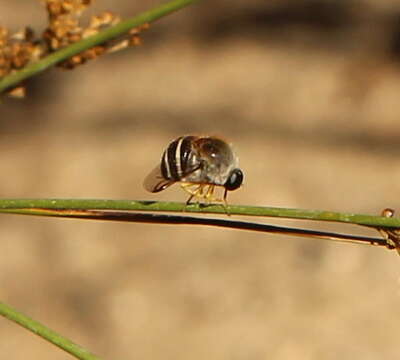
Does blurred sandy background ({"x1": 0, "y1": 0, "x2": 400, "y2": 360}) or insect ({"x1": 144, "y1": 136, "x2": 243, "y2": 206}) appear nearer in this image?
insect ({"x1": 144, "y1": 136, "x2": 243, "y2": 206})

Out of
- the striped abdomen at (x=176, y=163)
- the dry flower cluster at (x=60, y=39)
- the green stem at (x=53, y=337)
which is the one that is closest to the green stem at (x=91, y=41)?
the dry flower cluster at (x=60, y=39)

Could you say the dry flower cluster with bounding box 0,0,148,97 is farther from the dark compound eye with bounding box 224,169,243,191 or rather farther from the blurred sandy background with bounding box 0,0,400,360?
the blurred sandy background with bounding box 0,0,400,360

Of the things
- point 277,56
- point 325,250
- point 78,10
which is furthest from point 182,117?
point 78,10

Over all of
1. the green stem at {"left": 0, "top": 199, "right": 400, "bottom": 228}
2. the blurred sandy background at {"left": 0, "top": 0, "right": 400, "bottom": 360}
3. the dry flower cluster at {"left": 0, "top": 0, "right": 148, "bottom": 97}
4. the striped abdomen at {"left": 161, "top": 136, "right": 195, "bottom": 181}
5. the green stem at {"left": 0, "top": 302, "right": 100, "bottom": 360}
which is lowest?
the green stem at {"left": 0, "top": 302, "right": 100, "bottom": 360}

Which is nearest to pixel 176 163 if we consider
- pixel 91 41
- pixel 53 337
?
pixel 91 41

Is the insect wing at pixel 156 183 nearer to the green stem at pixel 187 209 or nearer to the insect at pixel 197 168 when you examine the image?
the insect at pixel 197 168

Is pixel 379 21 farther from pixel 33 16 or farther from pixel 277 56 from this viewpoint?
pixel 33 16

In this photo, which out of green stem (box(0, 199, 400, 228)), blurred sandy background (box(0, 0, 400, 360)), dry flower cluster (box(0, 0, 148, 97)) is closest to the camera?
green stem (box(0, 199, 400, 228))

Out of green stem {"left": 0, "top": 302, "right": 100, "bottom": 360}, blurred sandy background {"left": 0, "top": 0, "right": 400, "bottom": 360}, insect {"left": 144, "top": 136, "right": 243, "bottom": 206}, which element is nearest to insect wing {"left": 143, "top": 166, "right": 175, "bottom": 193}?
insect {"left": 144, "top": 136, "right": 243, "bottom": 206}
